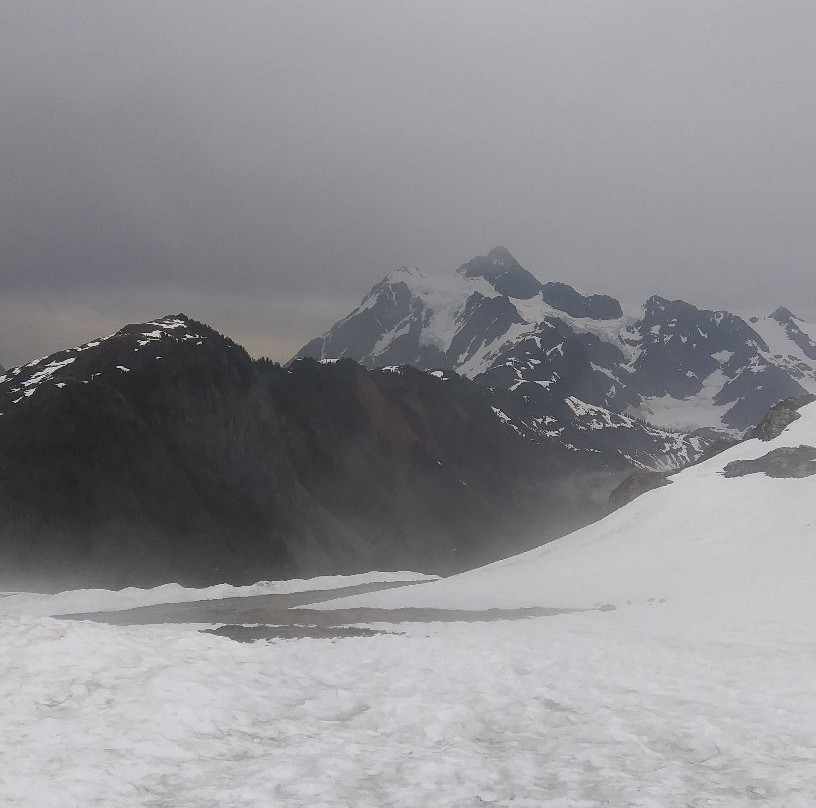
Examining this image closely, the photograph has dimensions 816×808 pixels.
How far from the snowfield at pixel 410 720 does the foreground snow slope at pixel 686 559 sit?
7.40m

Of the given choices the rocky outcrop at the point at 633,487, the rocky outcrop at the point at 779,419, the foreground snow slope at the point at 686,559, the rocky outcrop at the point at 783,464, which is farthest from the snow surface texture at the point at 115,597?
the rocky outcrop at the point at 779,419

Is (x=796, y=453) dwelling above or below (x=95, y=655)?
above

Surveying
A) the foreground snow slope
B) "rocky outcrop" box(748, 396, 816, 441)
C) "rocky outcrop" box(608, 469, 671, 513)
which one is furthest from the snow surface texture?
"rocky outcrop" box(748, 396, 816, 441)

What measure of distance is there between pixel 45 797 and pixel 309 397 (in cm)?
18689

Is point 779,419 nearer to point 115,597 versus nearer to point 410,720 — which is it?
point 115,597

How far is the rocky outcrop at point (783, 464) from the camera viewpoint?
41219 mm

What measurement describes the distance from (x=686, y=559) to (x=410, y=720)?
28297 millimetres

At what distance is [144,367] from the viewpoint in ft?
406

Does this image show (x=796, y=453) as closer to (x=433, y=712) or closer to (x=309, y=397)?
(x=433, y=712)

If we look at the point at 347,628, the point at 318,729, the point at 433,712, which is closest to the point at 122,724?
the point at 318,729

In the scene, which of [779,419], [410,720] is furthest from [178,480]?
[410,720]

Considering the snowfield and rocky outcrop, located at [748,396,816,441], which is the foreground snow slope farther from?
the snowfield

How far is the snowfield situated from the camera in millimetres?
8055

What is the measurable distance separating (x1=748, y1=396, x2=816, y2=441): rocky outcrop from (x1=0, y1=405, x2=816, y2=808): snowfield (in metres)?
32.2
